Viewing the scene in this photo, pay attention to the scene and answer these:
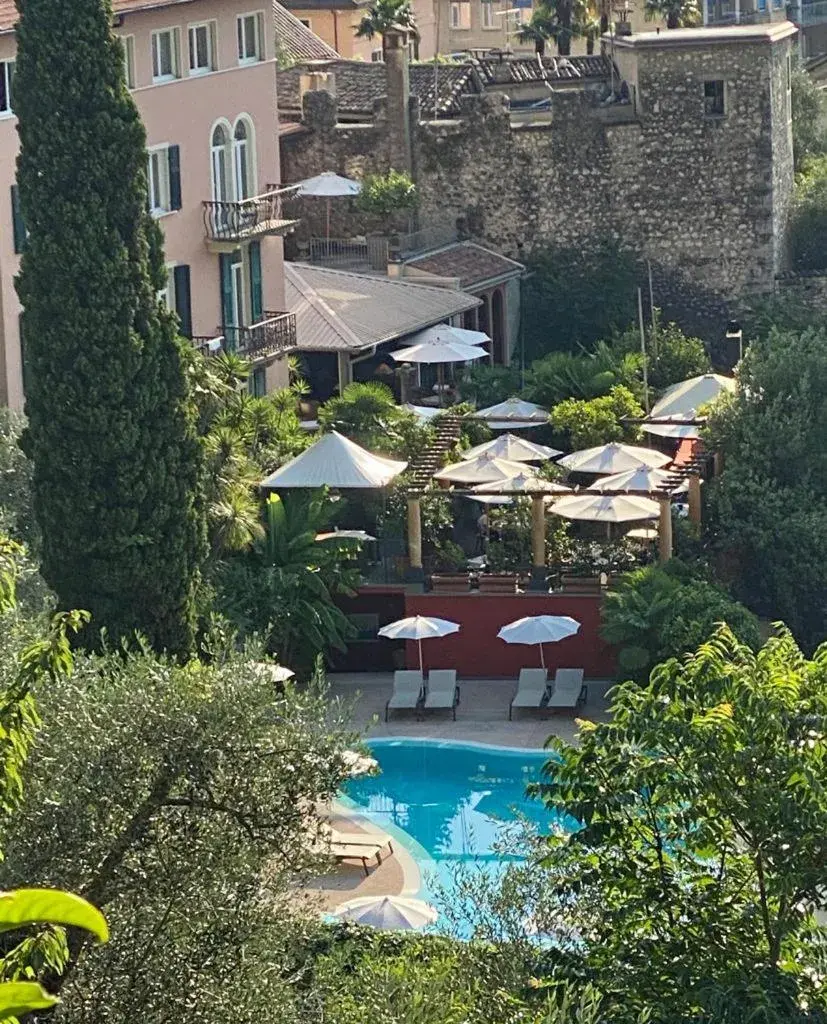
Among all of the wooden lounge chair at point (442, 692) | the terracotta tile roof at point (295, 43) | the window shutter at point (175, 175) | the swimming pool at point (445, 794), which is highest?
the terracotta tile roof at point (295, 43)

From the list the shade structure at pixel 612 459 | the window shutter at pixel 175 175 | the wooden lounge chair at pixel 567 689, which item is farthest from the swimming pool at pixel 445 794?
the window shutter at pixel 175 175

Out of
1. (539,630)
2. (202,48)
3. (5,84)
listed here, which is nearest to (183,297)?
(202,48)

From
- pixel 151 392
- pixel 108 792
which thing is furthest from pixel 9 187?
pixel 108 792

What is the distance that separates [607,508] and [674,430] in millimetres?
4466

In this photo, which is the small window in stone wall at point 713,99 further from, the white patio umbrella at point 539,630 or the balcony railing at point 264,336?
the white patio umbrella at point 539,630

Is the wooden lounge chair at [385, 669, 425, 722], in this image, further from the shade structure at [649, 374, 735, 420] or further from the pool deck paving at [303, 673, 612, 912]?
the shade structure at [649, 374, 735, 420]

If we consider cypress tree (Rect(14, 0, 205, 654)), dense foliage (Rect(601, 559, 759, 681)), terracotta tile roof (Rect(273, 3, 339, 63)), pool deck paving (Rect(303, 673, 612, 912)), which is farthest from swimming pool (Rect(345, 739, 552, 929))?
terracotta tile roof (Rect(273, 3, 339, 63))

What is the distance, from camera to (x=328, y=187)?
142ft

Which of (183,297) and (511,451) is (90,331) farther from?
(183,297)

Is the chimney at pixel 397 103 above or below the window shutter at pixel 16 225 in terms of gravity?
above

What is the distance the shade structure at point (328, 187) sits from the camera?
43.1 meters

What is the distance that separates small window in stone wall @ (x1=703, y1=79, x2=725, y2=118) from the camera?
42881 mm

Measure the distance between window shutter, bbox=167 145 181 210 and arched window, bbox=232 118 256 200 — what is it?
2062 millimetres

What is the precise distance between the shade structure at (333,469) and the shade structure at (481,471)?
0.70 m
